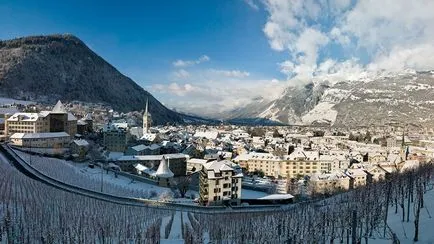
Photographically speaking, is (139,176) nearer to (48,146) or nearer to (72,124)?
(48,146)

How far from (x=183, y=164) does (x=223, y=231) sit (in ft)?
142

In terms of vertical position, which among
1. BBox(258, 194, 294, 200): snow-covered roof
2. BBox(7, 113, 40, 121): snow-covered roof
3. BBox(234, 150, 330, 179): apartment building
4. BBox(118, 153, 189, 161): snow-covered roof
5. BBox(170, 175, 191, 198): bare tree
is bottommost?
BBox(258, 194, 294, 200): snow-covered roof

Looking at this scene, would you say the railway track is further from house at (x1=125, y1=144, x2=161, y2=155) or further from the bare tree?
house at (x1=125, y1=144, x2=161, y2=155)

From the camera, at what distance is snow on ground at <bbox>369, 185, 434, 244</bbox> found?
3394cm

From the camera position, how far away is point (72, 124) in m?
102

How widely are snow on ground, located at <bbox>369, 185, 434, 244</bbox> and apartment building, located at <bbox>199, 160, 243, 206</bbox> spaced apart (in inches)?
1008

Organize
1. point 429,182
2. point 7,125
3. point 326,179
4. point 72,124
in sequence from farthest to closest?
1. point 72,124
2. point 7,125
3. point 326,179
4. point 429,182

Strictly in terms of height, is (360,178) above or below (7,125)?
below

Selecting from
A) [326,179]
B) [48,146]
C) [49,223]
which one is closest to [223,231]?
[49,223]

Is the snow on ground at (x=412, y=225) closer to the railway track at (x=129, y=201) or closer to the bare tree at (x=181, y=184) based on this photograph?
the railway track at (x=129, y=201)

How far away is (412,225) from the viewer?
38375 mm

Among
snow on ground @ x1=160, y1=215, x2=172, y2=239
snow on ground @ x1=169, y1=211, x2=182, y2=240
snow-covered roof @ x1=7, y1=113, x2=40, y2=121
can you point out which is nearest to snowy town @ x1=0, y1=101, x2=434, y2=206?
snow-covered roof @ x1=7, y1=113, x2=40, y2=121

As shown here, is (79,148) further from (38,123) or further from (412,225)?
(412,225)

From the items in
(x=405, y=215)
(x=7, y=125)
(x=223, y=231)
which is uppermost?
(x=7, y=125)
